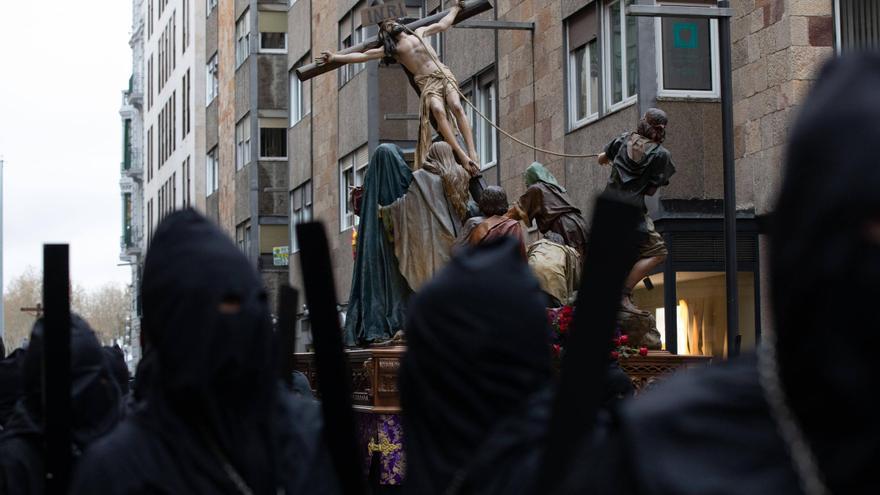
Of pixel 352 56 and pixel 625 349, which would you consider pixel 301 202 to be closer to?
pixel 352 56

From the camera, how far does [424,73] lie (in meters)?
15.7

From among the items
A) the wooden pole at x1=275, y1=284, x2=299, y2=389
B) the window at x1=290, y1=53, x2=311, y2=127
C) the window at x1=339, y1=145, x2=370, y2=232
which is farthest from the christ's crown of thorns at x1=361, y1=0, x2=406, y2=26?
the window at x1=290, y1=53, x2=311, y2=127

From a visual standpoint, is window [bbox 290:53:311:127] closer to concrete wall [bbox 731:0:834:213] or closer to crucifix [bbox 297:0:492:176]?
concrete wall [bbox 731:0:834:213]

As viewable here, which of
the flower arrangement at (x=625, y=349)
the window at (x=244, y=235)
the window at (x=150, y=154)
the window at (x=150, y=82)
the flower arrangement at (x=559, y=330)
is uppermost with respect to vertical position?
the window at (x=150, y=82)

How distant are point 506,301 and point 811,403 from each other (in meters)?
1.72

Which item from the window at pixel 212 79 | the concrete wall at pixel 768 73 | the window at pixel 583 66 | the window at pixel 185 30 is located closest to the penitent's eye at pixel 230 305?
the concrete wall at pixel 768 73

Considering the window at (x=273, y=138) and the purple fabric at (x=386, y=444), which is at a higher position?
the window at (x=273, y=138)

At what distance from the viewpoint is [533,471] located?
3432 millimetres

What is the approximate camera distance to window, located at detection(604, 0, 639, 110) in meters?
21.4

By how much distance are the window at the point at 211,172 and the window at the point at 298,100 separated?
505 inches

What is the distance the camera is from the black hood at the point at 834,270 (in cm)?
210

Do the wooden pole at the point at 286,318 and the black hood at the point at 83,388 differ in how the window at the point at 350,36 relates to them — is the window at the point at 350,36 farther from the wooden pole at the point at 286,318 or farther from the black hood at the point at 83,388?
the wooden pole at the point at 286,318

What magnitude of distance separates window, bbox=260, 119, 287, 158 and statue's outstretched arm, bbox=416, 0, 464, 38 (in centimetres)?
3176

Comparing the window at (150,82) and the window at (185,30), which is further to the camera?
the window at (150,82)
